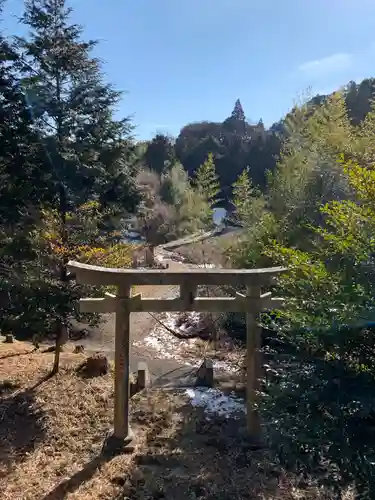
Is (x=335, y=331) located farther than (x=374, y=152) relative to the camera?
No

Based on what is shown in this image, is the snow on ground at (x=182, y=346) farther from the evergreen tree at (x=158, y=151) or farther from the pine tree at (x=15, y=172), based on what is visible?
the evergreen tree at (x=158, y=151)

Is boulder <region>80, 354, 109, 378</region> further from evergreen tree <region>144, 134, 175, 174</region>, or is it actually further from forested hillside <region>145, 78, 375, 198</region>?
evergreen tree <region>144, 134, 175, 174</region>

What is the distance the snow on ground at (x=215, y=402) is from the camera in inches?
214

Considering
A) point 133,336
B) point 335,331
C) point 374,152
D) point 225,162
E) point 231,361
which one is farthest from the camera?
point 225,162

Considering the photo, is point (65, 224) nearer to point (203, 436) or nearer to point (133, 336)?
point (203, 436)

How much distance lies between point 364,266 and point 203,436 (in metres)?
3.28

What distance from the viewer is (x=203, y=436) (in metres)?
4.73

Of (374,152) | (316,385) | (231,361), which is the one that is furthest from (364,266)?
(231,361)

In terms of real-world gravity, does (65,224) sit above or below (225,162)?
below

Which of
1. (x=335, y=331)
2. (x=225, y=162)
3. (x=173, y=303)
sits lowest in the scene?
(x=173, y=303)

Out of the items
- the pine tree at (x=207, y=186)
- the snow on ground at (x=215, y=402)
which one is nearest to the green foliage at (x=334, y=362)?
the snow on ground at (x=215, y=402)

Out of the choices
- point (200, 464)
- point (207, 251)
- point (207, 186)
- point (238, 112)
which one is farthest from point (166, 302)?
point (238, 112)

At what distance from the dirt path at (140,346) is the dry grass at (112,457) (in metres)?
1.38

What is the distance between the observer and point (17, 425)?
4922 mm
